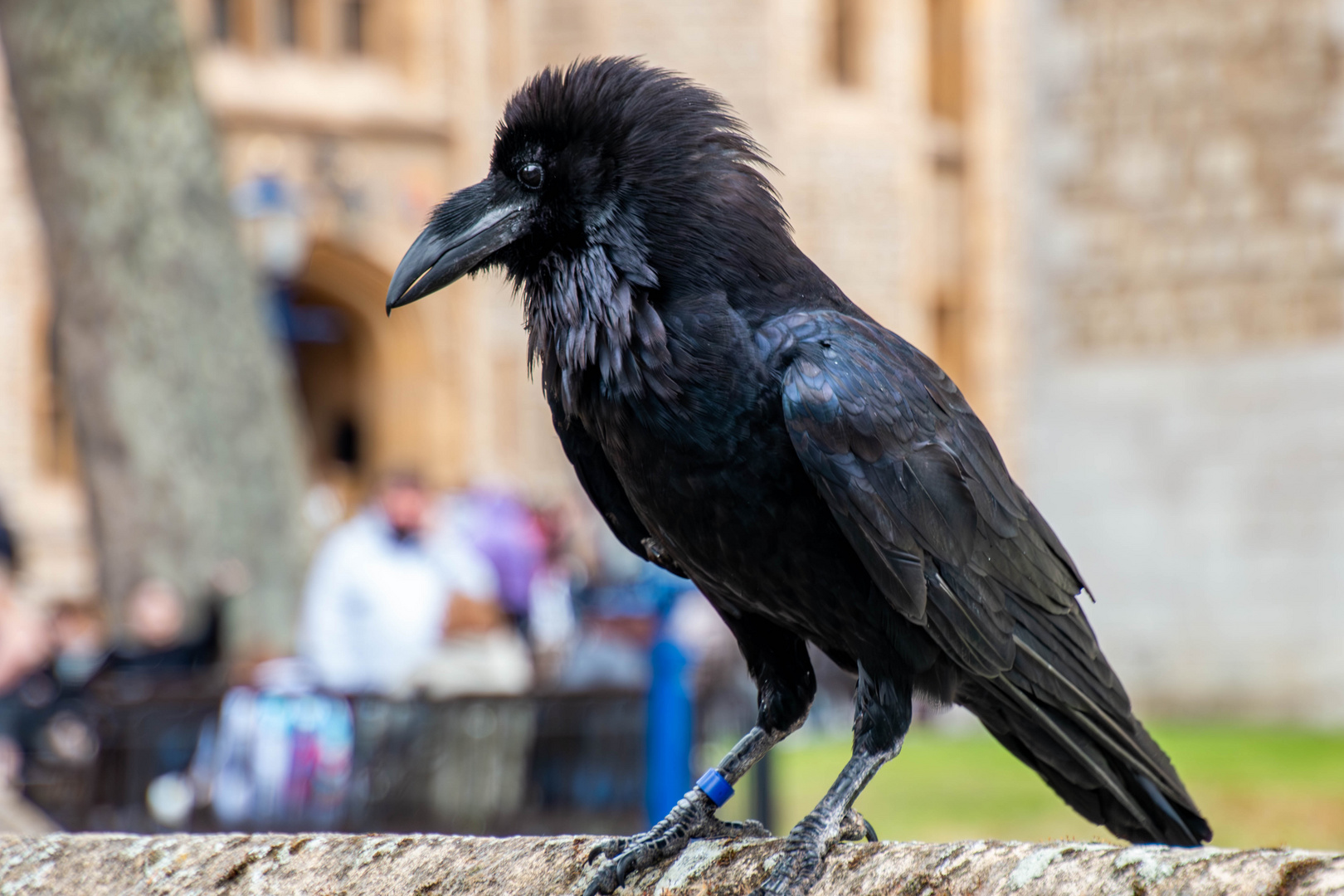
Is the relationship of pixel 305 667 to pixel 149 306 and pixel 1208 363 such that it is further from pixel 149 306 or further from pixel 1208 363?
pixel 1208 363

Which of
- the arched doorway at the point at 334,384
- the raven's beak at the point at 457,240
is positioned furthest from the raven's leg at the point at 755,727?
the arched doorway at the point at 334,384

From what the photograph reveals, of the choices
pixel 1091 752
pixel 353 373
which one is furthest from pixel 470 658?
pixel 353 373

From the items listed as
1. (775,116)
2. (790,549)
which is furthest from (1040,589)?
(775,116)

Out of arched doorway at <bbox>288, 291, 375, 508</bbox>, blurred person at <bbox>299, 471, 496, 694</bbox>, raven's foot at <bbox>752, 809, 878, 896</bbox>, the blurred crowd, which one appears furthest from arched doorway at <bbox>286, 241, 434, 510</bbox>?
raven's foot at <bbox>752, 809, 878, 896</bbox>

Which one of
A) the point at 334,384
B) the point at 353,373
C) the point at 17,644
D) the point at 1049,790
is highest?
the point at 353,373

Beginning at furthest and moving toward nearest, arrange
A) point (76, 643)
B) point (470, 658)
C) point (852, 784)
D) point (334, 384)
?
point (334, 384) → point (76, 643) → point (470, 658) → point (852, 784)

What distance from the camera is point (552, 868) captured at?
2.45m

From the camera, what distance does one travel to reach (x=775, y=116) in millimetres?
22797

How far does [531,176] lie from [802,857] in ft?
3.49

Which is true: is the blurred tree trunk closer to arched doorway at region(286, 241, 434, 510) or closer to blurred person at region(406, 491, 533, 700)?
blurred person at region(406, 491, 533, 700)

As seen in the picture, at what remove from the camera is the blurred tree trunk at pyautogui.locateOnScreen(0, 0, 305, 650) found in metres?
8.84

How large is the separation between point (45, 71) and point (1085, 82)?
7751mm

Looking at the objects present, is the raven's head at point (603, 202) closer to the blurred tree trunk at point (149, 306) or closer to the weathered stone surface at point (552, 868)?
the weathered stone surface at point (552, 868)

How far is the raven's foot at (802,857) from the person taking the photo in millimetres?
2227
